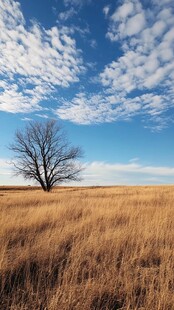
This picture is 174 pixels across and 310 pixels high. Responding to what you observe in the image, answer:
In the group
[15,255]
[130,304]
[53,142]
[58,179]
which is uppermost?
[53,142]

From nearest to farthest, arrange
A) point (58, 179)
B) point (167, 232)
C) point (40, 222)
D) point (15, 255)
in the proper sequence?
1. point (15, 255)
2. point (167, 232)
3. point (40, 222)
4. point (58, 179)

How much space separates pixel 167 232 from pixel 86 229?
70.1 inches

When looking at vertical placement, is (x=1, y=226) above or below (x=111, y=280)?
above

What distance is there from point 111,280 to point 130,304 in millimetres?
403

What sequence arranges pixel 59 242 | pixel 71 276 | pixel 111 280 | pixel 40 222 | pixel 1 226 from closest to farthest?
pixel 111 280, pixel 71 276, pixel 59 242, pixel 1 226, pixel 40 222

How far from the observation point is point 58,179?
3328cm

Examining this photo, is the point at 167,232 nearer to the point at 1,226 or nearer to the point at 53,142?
the point at 1,226

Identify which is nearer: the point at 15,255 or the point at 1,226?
the point at 15,255

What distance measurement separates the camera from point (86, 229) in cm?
629

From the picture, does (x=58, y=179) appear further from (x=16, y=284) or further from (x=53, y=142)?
(x=16, y=284)

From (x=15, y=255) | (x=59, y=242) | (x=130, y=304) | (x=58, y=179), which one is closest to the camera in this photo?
(x=130, y=304)

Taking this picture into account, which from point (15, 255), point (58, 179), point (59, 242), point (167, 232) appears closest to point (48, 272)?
point (15, 255)

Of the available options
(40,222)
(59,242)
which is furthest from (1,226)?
(59,242)

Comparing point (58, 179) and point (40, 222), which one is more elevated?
point (58, 179)
